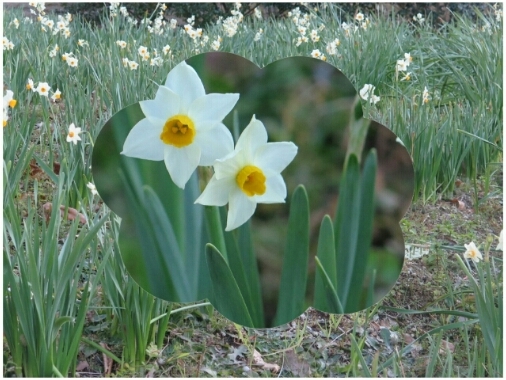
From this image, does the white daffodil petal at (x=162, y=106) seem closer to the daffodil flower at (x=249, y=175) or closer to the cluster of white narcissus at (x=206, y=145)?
the cluster of white narcissus at (x=206, y=145)

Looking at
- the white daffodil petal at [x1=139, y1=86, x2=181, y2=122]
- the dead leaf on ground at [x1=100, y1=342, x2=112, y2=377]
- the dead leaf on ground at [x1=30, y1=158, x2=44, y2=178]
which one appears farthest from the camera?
the dead leaf on ground at [x1=30, y1=158, x2=44, y2=178]

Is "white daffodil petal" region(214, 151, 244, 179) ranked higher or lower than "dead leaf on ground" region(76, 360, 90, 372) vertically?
higher

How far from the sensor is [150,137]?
1.04m

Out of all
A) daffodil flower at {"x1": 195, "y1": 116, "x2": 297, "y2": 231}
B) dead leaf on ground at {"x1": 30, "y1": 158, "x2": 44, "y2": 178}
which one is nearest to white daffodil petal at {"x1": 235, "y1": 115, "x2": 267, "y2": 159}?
daffodil flower at {"x1": 195, "y1": 116, "x2": 297, "y2": 231}

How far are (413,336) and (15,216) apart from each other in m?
1.07

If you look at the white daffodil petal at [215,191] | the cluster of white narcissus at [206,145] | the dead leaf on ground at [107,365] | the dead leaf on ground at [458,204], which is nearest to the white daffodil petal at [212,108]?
the cluster of white narcissus at [206,145]

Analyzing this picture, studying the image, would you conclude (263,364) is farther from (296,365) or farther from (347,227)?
(347,227)

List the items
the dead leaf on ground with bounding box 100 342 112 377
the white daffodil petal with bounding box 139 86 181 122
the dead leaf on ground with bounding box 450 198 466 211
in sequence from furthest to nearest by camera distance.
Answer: the dead leaf on ground with bounding box 450 198 466 211 → the dead leaf on ground with bounding box 100 342 112 377 → the white daffodil petal with bounding box 139 86 181 122

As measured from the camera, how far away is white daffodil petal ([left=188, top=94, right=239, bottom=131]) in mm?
1034

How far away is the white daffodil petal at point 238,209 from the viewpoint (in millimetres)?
1057

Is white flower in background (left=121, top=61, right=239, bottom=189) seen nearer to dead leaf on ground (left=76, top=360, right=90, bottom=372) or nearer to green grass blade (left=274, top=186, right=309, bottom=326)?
green grass blade (left=274, top=186, right=309, bottom=326)

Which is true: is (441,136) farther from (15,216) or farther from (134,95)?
(15,216)

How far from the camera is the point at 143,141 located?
104cm

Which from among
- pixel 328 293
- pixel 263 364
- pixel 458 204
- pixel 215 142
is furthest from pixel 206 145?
pixel 458 204
